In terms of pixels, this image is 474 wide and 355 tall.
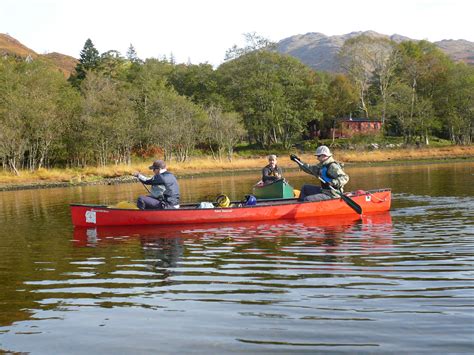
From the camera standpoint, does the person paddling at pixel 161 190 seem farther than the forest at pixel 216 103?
No

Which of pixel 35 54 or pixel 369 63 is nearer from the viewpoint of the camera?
pixel 369 63

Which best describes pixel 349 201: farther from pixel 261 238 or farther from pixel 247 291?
pixel 247 291

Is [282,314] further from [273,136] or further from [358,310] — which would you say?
[273,136]

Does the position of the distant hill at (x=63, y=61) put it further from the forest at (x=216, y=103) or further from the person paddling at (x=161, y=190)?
the person paddling at (x=161, y=190)

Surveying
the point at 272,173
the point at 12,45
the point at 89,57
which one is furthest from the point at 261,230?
the point at 12,45

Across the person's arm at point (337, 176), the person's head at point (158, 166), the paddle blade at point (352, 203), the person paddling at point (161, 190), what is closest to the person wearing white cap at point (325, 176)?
the person's arm at point (337, 176)

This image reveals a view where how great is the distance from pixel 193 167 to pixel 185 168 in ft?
2.47

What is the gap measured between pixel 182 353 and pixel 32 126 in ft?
145

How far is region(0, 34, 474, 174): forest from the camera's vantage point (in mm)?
48406

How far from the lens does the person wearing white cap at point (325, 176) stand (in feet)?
46.0

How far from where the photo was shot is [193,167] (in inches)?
1745

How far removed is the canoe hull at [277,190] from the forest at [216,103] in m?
31.0

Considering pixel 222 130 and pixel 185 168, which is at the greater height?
pixel 222 130

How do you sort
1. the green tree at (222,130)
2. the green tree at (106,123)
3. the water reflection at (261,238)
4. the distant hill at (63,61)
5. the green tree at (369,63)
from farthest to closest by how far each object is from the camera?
the distant hill at (63,61), the green tree at (369,63), the green tree at (222,130), the green tree at (106,123), the water reflection at (261,238)
